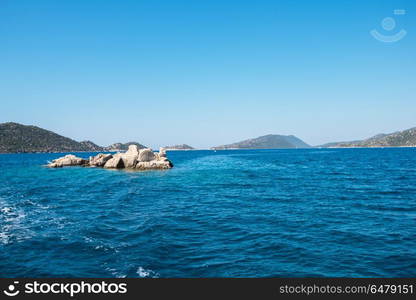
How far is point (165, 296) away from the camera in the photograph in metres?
7.25

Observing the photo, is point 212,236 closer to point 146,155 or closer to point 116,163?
point 146,155

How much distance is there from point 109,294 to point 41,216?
690 inches

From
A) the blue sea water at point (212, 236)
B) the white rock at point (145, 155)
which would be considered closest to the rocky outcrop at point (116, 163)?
the white rock at point (145, 155)

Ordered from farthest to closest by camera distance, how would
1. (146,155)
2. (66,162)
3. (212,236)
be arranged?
1. (66,162)
2. (146,155)
3. (212,236)

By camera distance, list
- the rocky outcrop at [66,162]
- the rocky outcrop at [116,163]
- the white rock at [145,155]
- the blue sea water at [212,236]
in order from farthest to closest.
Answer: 1. the rocky outcrop at [66,162]
2. the rocky outcrop at [116,163]
3. the white rock at [145,155]
4. the blue sea water at [212,236]

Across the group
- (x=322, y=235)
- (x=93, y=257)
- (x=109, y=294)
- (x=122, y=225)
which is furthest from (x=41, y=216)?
(x=322, y=235)

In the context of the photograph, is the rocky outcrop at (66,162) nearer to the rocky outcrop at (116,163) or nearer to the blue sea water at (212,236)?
the rocky outcrop at (116,163)

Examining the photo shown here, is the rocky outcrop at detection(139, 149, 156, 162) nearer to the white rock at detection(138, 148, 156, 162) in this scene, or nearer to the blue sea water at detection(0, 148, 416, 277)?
the white rock at detection(138, 148, 156, 162)

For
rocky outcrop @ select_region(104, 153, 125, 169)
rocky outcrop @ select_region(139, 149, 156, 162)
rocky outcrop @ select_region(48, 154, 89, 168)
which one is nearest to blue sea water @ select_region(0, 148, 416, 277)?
rocky outcrop @ select_region(139, 149, 156, 162)

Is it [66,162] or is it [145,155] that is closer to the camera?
[145,155]

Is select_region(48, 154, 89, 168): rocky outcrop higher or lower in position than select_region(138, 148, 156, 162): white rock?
lower

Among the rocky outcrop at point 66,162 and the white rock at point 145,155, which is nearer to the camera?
the white rock at point 145,155

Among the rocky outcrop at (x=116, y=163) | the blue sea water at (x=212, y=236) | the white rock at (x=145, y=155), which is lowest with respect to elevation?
the blue sea water at (x=212, y=236)

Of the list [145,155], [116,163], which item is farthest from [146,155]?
[116,163]
